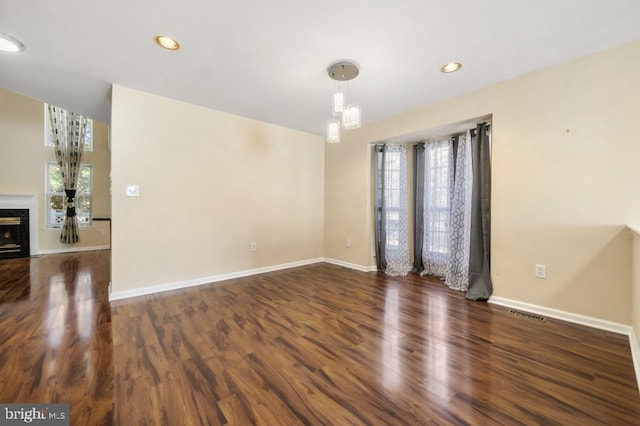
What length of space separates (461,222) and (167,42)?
3.84 metres

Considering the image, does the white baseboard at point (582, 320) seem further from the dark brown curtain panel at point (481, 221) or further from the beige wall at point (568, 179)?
the dark brown curtain panel at point (481, 221)

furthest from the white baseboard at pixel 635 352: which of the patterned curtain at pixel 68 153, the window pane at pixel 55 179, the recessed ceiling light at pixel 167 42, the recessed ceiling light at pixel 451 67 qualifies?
the window pane at pixel 55 179

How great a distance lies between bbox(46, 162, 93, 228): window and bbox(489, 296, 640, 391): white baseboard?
870cm

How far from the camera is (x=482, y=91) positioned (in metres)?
2.89

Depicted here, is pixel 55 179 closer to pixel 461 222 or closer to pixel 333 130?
pixel 333 130

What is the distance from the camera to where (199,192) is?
11.5 feet

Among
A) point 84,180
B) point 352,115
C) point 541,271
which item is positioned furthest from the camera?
point 84,180

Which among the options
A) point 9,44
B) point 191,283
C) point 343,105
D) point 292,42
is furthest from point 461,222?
point 9,44

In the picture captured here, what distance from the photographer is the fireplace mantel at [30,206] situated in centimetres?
529

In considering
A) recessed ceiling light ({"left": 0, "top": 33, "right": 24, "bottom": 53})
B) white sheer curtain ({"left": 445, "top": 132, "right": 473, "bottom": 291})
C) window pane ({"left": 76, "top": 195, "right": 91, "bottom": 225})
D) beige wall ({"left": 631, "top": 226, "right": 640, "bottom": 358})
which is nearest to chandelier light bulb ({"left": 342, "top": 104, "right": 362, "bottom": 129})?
white sheer curtain ({"left": 445, "top": 132, "right": 473, "bottom": 291})

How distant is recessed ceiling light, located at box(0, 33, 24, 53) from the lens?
2030mm

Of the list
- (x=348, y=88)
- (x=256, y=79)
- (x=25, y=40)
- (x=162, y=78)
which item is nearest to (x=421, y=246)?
(x=348, y=88)

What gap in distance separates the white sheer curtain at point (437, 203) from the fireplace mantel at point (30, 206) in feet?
26.9

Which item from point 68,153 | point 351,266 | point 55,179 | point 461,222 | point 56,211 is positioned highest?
point 68,153
